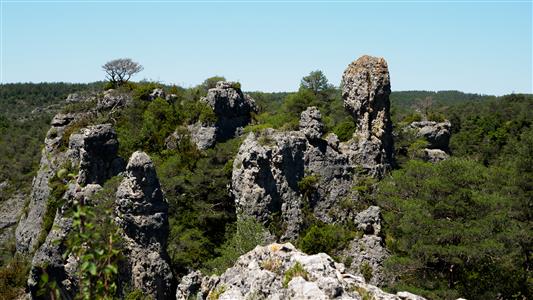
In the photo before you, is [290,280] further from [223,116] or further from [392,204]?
[223,116]

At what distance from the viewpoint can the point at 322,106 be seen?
2623 inches

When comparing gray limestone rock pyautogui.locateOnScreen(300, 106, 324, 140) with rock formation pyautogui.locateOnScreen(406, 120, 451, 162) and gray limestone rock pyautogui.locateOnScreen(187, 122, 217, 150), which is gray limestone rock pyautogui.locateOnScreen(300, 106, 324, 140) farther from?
rock formation pyautogui.locateOnScreen(406, 120, 451, 162)

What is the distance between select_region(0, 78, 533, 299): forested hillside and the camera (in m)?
25.8

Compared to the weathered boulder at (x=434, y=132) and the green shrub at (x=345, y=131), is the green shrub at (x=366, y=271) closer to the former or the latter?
the green shrub at (x=345, y=131)

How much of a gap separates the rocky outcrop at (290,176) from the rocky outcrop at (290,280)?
2373 cm

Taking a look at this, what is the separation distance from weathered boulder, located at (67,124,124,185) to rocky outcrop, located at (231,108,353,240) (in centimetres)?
922

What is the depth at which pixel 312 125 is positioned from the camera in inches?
1652

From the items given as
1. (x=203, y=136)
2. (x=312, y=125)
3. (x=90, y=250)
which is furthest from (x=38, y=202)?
(x=90, y=250)

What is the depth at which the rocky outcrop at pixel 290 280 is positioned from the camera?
37.2 feet

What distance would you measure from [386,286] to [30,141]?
256 feet

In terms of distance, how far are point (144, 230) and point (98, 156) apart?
34.6 feet

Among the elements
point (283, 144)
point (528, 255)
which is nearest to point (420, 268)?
point (528, 255)

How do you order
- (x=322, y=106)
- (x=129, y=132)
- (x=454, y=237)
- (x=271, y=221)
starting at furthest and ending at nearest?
(x=322, y=106) < (x=129, y=132) < (x=271, y=221) < (x=454, y=237)

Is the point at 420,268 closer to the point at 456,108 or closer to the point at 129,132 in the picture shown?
the point at 129,132
